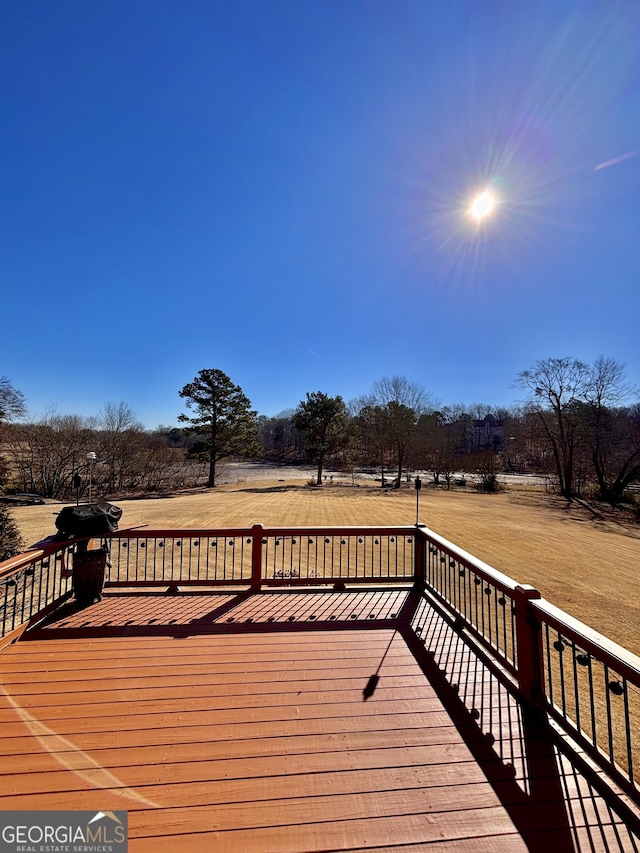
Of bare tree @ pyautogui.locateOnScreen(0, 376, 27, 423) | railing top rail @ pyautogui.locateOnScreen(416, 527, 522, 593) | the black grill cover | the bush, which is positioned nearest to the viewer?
railing top rail @ pyautogui.locateOnScreen(416, 527, 522, 593)

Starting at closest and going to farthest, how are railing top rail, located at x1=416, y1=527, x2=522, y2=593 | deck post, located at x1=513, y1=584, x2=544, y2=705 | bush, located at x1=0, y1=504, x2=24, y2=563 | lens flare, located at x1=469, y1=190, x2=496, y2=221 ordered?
deck post, located at x1=513, y1=584, x2=544, y2=705 → railing top rail, located at x1=416, y1=527, x2=522, y2=593 → bush, located at x1=0, y1=504, x2=24, y2=563 → lens flare, located at x1=469, y1=190, x2=496, y2=221

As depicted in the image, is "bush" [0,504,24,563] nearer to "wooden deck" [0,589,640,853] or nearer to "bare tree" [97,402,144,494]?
"wooden deck" [0,589,640,853]

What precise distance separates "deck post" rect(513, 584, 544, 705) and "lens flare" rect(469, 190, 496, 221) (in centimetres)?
795

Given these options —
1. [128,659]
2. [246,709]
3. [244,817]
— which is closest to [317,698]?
[246,709]

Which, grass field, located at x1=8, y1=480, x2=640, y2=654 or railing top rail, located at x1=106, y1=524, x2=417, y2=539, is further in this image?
grass field, located at x1=8, y1=480, x2=640, y2=654

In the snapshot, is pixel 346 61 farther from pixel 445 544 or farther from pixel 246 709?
pixel 246 709

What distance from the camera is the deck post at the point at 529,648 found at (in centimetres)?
223

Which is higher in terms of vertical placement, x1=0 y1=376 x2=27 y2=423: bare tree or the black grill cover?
x1=0 y1=376 x2=27 y2=423: bare tree

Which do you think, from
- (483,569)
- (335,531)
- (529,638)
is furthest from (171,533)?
(529,638)

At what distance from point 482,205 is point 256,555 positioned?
8362 millimetres

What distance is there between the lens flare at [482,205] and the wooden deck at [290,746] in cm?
819

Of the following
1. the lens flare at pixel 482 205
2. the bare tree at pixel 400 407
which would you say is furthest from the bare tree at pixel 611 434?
the lens flare at pixel 482 205

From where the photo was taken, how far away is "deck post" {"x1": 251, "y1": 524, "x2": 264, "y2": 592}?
4047 millimetres

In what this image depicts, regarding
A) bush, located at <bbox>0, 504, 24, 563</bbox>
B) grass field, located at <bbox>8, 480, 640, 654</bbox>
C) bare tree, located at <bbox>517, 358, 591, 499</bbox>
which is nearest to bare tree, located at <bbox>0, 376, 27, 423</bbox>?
grass field, located at <bbox>8, 480, 640, 654</bbox>
